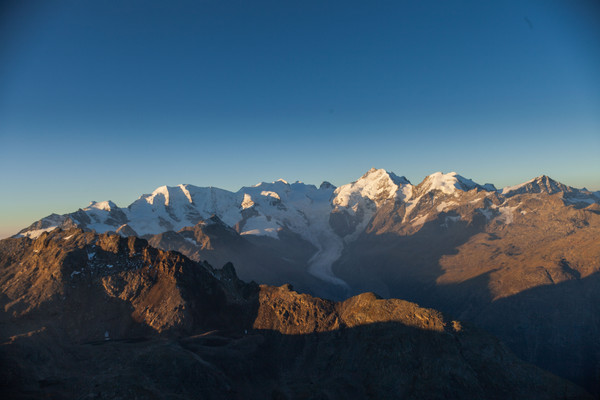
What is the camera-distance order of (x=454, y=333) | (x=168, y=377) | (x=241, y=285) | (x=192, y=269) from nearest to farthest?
(x=168, y=377) → (x=454, y=333) → (x=192, y=269) → (x=241, y=285)

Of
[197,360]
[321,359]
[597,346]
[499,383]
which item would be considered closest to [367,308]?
[321,359]

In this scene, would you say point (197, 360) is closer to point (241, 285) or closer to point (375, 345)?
point (375, 345)

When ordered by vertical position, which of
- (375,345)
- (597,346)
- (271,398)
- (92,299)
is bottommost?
(597,346)

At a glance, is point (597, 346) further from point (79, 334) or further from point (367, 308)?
point (79, 334)

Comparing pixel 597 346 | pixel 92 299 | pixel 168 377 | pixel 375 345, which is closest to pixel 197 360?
pixel 168 377

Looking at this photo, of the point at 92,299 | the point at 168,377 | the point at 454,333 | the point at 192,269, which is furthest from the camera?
the point at 192,269

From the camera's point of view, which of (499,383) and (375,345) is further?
(375,345)

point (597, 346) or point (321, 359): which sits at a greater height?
point (321, 359)
